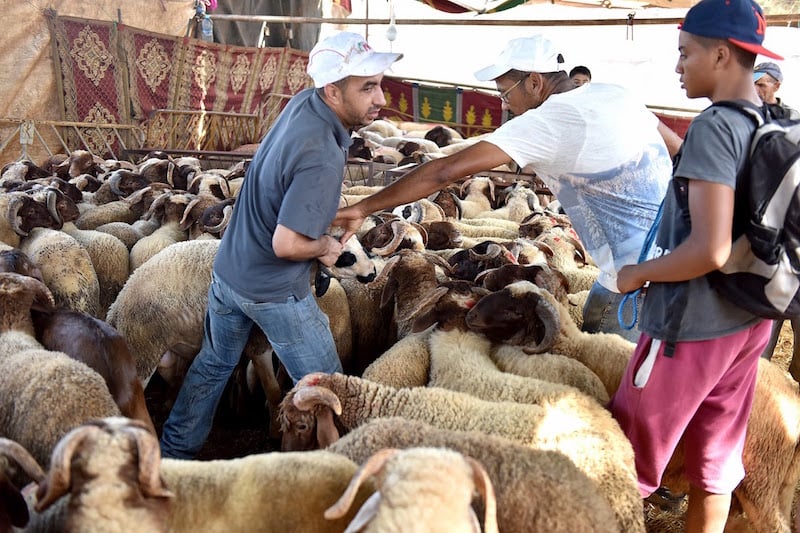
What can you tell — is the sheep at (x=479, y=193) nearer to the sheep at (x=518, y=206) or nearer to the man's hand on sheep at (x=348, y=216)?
the sheep at (x=518, y=206)

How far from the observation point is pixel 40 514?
170 cm

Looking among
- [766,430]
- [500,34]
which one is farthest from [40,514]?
[500,34]

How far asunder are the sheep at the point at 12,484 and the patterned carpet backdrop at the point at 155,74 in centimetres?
969

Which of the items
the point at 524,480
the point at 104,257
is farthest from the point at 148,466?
the point at 104,257

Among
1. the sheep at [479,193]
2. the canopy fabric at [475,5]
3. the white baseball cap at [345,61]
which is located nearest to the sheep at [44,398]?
the white baseball cap at [345,61]

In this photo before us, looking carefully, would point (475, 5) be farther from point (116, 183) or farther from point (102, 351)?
point (102, 351)

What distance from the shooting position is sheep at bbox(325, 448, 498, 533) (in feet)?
4.42

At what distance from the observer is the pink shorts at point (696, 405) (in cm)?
201

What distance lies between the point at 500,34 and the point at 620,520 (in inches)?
576

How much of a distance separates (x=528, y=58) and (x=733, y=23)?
1074 mm

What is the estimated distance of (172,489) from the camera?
65.3 inches

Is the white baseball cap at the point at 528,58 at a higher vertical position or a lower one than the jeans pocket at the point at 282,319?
higher

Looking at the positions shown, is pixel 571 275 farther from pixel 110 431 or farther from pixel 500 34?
pixel 500 34

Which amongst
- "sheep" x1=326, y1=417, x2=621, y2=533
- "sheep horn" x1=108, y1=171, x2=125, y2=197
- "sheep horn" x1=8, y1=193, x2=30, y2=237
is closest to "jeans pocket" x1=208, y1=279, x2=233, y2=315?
"sheep" x1=326, y1=417, x2=621, y2=533
